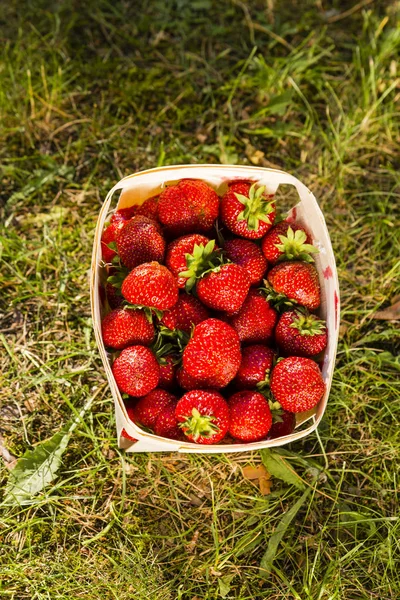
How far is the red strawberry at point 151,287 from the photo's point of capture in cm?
141

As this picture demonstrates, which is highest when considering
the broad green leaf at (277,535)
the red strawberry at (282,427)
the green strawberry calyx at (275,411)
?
the green strawberry calyx at (275,411)

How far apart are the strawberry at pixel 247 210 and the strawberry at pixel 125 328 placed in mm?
341

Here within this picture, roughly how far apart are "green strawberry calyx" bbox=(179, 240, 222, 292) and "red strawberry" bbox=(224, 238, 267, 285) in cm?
5

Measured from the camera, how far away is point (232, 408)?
1.47 m

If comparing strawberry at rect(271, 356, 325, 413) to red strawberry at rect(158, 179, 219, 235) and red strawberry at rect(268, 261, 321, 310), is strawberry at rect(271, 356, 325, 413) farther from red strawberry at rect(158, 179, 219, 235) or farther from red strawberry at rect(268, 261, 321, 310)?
red strawberry at rect(158, 179, 219, 235)

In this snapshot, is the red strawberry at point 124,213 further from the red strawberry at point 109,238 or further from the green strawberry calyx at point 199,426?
the green strawberry calyx at point 199,426

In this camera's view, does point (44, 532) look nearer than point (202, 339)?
No

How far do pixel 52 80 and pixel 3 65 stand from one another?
0.19 meters

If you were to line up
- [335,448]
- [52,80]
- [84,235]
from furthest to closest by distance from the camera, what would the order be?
1. [52,80]
2. [84,235]
3. [335,448]

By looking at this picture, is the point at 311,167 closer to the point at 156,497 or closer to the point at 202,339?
the point at 202,339

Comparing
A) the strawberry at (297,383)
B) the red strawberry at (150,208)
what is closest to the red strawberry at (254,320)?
the strawberry at (297,383)

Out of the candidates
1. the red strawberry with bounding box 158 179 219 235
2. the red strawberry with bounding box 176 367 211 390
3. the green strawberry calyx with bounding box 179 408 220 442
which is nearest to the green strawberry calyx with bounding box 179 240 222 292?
the red strawberry with bounding box 158 179 219 235

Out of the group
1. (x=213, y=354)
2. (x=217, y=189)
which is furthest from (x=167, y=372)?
(x=217, y=189)

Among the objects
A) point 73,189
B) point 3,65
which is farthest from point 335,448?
point 3,65
